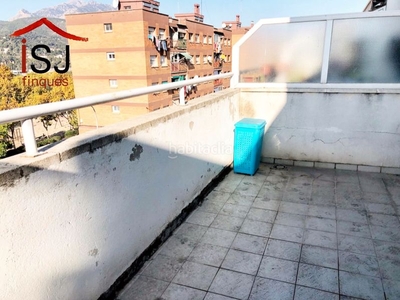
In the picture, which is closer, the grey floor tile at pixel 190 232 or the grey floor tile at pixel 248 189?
the grey floor tile at pixel 190 232

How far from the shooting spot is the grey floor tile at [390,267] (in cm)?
239

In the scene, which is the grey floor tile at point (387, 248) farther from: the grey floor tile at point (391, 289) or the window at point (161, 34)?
the window at point (161, 34)

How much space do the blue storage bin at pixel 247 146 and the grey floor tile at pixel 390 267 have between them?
2341 mm

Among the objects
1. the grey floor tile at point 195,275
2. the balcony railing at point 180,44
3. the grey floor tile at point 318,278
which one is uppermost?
the balcony railing at point 180,44

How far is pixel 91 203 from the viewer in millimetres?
1931

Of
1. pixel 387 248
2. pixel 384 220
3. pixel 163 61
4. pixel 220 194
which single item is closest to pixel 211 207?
pixel 220 194

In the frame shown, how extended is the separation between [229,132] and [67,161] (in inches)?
133

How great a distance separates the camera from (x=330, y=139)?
486 cm

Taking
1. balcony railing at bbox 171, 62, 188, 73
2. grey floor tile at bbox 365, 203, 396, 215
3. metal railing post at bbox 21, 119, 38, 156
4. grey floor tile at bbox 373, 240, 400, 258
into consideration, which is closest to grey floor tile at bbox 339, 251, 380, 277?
grey floor tile at bbox 373, 240, 400, 258

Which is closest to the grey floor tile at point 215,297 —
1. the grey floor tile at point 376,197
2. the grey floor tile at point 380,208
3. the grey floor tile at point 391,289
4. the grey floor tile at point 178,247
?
the grey floor tile at point 178,247

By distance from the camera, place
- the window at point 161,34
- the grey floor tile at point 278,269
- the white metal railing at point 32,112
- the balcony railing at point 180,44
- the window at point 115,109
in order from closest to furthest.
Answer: the white metal railing at point 32,112, the grey floor tile at point 278,269, the window at point 115,109, the window at point 161,34, the balcony railing at point 180,44

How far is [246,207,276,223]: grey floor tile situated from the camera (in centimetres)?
338

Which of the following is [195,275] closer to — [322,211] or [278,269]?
[278,269]

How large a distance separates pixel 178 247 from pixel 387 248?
2096mm
